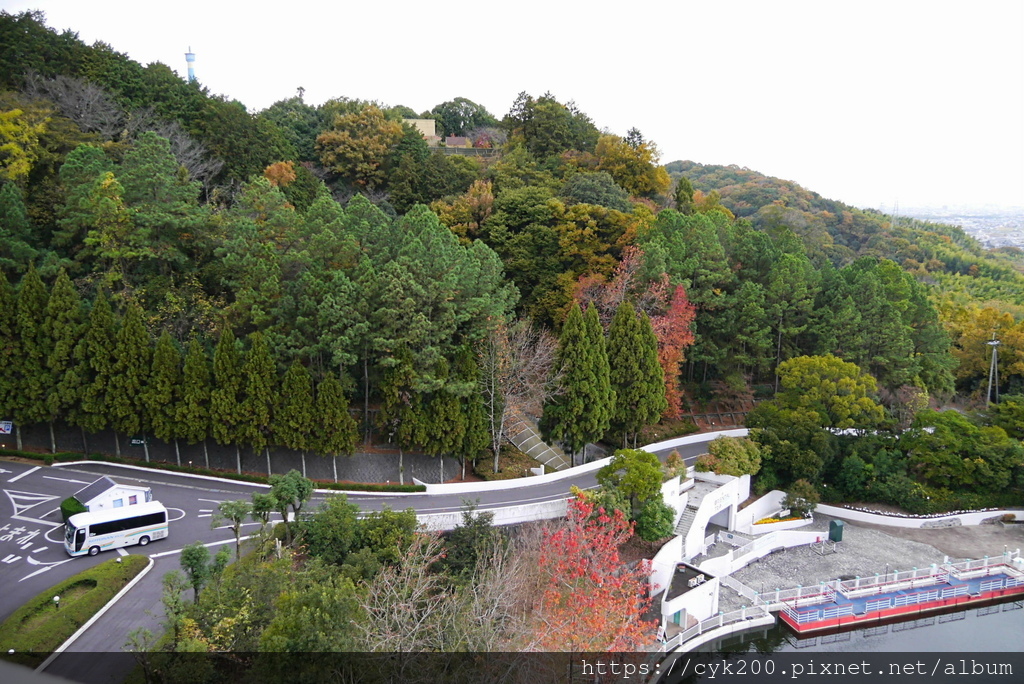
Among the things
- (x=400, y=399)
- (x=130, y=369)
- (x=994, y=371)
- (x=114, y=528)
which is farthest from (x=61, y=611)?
(x=994, y=371)

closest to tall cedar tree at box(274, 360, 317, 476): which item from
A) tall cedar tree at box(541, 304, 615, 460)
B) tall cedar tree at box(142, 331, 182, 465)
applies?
tall cedar tree at box(142, 331, 182, 465)

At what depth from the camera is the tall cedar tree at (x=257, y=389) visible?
73.6 ft

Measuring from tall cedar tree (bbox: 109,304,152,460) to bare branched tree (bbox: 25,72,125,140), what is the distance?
13.0m

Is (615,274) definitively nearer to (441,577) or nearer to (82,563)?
(441,577)

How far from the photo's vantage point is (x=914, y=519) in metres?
27.4

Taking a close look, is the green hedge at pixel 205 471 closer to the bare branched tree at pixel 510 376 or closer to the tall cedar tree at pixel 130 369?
the tall cedar tree at pixel 130 369

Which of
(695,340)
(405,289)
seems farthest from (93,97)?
(695,340)

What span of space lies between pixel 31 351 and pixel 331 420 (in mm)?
9882

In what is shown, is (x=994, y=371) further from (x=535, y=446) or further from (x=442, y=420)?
(x=442, y=420)

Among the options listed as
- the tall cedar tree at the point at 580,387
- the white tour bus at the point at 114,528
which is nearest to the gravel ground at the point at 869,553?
the tall cedar tree at the point at 580,387

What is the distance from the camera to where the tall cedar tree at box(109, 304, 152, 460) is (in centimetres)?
2253

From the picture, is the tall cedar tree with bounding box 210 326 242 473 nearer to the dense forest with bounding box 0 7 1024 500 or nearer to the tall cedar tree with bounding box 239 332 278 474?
the dense forest with bounding box 0 7 1024 500

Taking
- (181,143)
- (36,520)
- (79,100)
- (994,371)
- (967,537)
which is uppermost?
(79,100)

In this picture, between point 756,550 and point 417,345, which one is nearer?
point 417,345
